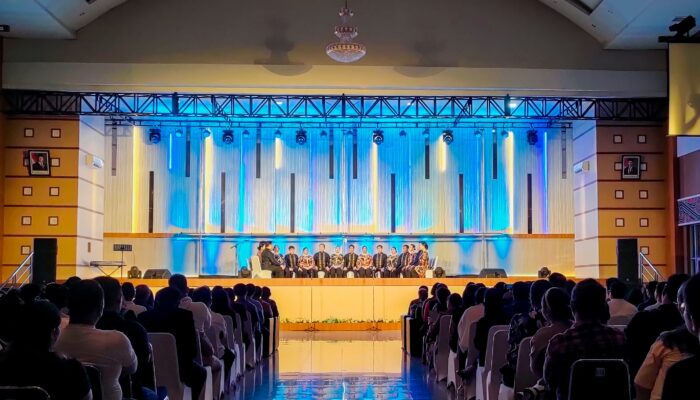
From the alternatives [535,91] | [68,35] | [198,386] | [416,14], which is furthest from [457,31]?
[198,386]

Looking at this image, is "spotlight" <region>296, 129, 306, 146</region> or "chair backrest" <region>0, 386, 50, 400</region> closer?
"chair backrest" <region>0, 386, 50, 400</region>

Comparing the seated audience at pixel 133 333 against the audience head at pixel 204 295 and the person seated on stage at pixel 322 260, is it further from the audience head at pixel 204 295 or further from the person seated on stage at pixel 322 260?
the person seated on stage at pixel 322 260

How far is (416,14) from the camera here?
16344mm

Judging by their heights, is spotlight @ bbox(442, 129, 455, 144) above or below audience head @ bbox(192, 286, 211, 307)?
above

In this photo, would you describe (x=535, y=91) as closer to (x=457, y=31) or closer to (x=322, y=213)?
(x=457, y=31)

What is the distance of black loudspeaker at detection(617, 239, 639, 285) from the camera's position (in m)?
15.9

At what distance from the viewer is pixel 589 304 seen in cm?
393

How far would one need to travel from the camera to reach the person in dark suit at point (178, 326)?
533cm

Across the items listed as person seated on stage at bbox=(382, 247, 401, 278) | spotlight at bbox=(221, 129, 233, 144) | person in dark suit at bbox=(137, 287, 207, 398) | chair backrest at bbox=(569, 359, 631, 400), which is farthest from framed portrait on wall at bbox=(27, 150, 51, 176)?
chair backrest at bbox=(569, 359, 631, 400)

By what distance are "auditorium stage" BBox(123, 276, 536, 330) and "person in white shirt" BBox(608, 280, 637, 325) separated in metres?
8.87

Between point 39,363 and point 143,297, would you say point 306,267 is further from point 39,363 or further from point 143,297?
point 39,363

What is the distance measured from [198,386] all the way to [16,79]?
1190 centimetres

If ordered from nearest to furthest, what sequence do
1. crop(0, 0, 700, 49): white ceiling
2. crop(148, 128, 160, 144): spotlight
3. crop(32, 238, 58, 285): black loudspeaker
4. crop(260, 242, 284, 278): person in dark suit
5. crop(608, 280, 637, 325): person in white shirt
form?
crop(608, 280, 637, 325): person in white shirt → crop(0, 0, 700, 49): white ceiling → crop(32, 238, 58, 285): black loudspeaker → crop(260, 242, 284, 278): person in dark suit → crop(148, 128, 160, 144): spotlight

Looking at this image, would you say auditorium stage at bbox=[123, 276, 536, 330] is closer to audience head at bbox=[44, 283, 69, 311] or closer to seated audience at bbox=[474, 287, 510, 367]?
audience head at bbox=[44, 283, 69, 311]
